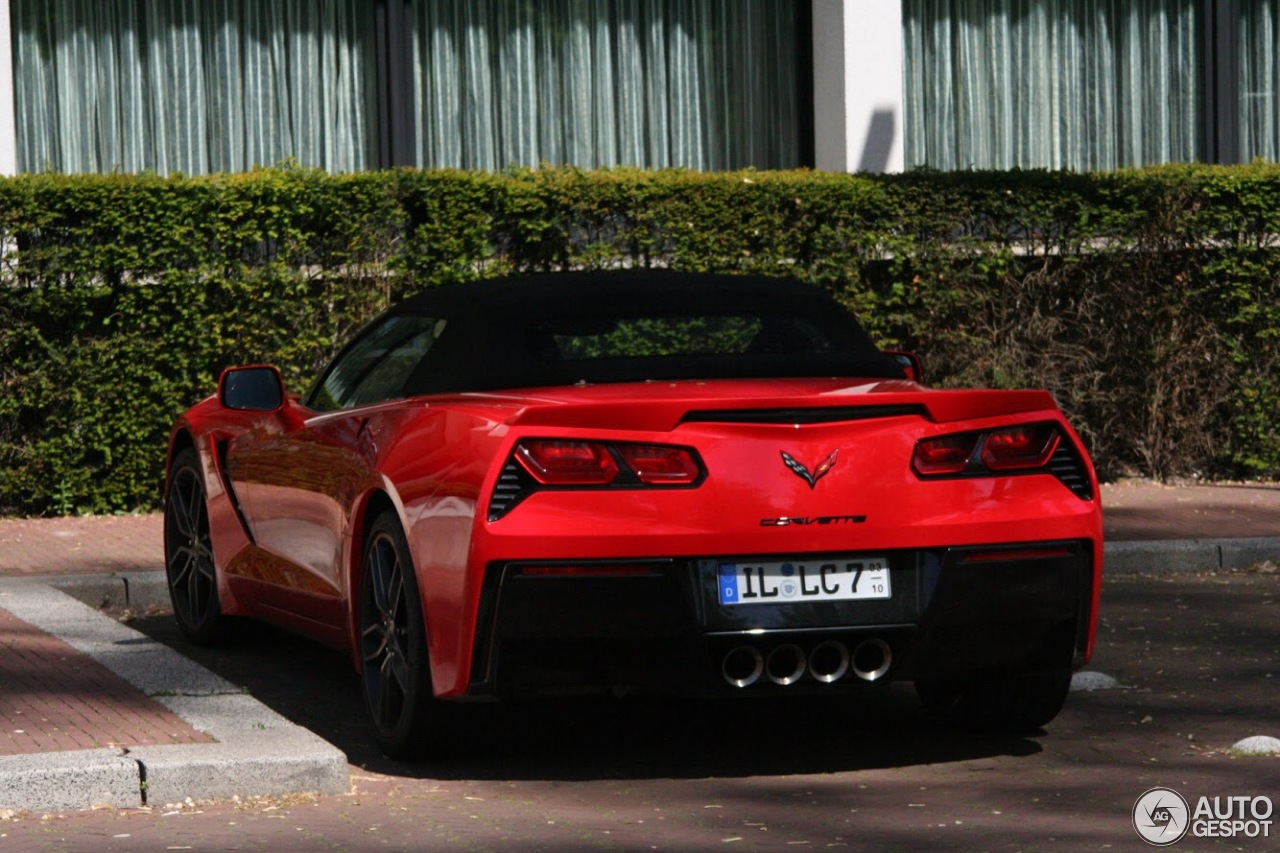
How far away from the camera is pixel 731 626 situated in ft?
17.5

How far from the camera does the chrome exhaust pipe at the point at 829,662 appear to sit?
547 cm

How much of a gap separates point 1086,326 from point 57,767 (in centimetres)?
940

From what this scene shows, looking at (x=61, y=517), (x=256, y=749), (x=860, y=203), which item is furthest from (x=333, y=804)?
(x=860, y=203)

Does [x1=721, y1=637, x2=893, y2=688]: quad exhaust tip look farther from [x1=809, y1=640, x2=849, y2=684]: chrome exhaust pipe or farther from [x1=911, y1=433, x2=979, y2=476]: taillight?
[x1=911, y1=433, x2=979, y2=476]: taillight

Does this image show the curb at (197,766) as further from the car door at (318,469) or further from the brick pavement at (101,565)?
the car door at (318,469)

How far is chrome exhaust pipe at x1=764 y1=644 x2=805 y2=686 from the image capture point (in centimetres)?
546

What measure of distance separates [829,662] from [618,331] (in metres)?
1.61

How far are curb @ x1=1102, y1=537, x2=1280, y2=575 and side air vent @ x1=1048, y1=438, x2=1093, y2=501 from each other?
4.70 m

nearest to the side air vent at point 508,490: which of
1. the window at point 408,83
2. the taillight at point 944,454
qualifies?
the taillight at point 944,454

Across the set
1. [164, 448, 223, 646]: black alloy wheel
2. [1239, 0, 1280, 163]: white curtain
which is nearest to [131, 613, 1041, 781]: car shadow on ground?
[164, 448, 223, 646]: black alloy wheel

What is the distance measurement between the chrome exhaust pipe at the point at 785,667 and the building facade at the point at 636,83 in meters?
9.09
